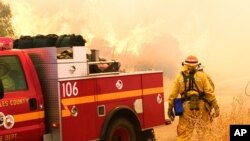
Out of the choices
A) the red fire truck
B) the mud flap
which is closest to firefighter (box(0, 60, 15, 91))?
the red fire truck

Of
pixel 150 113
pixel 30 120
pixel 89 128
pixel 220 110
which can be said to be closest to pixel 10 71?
pixel 30 120

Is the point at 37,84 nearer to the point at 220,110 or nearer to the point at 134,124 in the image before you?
the point at 134,124

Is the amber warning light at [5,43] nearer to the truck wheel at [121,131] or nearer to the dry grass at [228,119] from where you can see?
the truck wheel at [121,131]

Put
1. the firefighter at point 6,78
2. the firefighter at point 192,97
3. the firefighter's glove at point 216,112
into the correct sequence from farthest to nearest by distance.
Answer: the firefighter's glove at point 216,112
the firefighter at point 192,97
the firefighter at point 6,78

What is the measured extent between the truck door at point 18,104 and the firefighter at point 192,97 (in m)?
2.67

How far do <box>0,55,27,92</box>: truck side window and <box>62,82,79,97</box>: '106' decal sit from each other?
0.51m

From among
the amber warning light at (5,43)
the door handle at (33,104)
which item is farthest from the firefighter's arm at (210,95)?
the amber warning light at (5,43)

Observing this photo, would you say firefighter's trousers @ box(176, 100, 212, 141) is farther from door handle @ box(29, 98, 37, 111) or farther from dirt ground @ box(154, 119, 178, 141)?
door handle @ box(29, 98, 37, 111)

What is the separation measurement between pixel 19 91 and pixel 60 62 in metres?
0.71

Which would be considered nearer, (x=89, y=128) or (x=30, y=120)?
(x=30, y=120)

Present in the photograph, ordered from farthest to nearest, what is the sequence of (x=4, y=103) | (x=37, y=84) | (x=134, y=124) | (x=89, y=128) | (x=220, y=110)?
(x=220, y=110), (x=134, y=124), (x=89, y=128), (x=37, y=84), (x=4, y=103)

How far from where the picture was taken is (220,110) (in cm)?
952

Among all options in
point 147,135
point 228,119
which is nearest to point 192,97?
point 228,119

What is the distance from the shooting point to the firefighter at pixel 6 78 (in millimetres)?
6801
